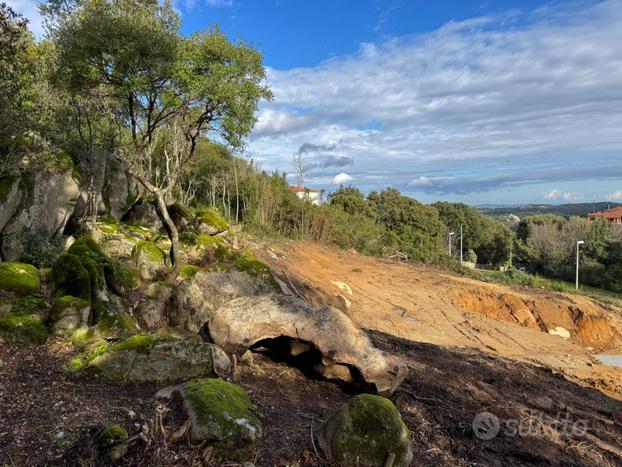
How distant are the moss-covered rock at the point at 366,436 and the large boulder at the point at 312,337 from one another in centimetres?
140

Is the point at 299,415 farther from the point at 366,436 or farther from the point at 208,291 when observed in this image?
the point at 208,291

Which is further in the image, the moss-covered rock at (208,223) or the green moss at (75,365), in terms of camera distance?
the moss-covered rock at (208,223)

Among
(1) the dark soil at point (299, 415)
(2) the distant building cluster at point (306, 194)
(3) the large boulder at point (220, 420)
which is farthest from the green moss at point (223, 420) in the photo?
(2) the distant building cluster at point (306, 194)

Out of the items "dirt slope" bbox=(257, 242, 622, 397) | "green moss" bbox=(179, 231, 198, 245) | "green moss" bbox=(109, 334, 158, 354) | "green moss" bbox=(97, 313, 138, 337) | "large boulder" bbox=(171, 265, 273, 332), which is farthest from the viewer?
"dirt slope" bbox=(257, 242, 622, 397)

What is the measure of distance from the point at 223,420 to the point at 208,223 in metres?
9.84

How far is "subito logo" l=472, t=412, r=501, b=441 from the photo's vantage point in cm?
484

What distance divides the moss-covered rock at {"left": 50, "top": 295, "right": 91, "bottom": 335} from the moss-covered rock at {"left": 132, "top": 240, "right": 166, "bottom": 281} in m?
2.82

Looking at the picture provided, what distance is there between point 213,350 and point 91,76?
5732 mm

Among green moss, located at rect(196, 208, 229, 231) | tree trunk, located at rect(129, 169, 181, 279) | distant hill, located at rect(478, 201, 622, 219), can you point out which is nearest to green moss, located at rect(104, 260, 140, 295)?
tree trunk, located at rect(129, 169, 181, 279)

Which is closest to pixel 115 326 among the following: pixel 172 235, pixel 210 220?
pixel 172 235

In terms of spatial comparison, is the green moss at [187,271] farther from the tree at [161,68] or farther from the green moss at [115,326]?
the green moss at [115,326]

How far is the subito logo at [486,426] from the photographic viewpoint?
15.9 feet

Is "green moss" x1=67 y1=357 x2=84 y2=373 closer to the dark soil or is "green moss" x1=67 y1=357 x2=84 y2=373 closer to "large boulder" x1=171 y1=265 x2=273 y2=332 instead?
the dark soil

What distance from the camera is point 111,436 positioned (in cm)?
297
